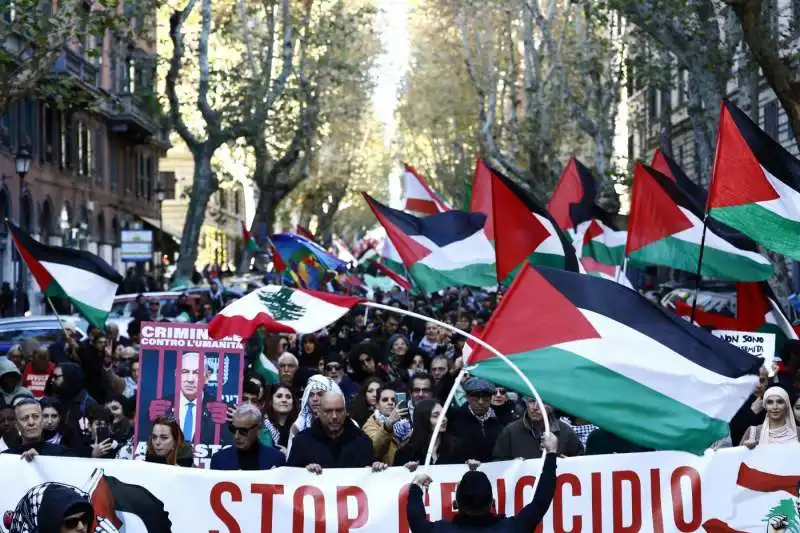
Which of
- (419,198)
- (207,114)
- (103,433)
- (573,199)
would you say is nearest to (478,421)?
(103,433)

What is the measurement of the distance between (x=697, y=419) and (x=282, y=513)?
2114 mm

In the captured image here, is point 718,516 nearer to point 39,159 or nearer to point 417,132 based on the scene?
point 39,159

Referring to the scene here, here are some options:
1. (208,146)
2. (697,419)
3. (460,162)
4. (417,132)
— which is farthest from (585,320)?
(417,132)

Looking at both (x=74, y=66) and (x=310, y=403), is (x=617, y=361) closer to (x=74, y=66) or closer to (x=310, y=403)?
(x=310, y=403)

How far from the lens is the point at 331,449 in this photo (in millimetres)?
9094

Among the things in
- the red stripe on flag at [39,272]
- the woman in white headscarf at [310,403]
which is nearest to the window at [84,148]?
the red stripe on flag at [39,272]

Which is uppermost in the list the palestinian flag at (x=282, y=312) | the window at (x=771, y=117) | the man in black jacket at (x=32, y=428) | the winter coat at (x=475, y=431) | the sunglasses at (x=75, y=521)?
the window at (x=771, y=117)

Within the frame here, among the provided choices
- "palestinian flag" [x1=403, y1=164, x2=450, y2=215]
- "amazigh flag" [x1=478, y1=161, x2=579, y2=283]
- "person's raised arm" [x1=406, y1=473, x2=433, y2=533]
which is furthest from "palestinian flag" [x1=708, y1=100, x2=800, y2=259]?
"palestinian flag" [x1=403, y1=164, x2=450, y2=215]

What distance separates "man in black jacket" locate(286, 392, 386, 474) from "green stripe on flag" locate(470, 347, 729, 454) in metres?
1.28

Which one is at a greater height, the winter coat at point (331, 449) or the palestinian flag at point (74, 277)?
the palestinian flag at point (74, 277)

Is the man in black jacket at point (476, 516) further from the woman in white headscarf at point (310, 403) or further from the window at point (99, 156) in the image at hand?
the window at point (99, 156)

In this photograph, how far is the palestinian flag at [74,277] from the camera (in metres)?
15.9

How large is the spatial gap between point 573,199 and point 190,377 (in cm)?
1177

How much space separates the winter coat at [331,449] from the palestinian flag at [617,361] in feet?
3.99
